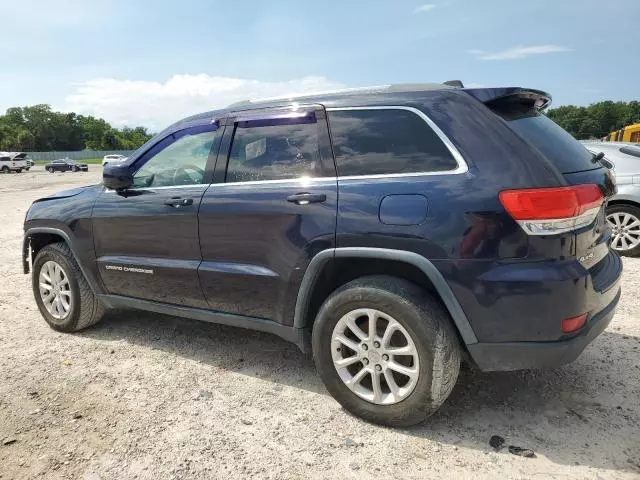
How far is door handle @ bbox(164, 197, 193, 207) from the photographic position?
11.5 feet

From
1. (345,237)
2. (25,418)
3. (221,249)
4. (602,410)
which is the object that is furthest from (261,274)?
(602,410)

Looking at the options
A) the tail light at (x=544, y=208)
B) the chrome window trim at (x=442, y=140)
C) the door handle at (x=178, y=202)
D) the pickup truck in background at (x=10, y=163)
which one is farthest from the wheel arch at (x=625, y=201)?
the pickup truck in background at (x=10, y=163)

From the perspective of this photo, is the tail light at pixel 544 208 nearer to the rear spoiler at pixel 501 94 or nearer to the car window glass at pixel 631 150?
the rear spoiler at pixel 501 94

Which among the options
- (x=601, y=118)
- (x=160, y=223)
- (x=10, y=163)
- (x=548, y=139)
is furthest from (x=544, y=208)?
(x=601, y=118)

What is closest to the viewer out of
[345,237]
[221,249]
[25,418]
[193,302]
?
[345,237]

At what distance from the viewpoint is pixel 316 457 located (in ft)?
8.68

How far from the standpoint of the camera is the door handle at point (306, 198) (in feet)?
9.69

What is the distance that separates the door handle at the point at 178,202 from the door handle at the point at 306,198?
84 centimetres

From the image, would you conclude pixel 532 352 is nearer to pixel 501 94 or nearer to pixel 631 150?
pixel 501 94

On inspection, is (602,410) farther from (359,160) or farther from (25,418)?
(25,418)

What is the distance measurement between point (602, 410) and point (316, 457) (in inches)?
66.6

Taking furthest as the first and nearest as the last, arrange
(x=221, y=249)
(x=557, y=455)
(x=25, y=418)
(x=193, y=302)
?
(x=193, y=302) → (x=221, y=249) → (x=25, y=418) → (x=557, y=455)

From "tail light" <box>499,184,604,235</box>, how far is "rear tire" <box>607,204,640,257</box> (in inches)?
189

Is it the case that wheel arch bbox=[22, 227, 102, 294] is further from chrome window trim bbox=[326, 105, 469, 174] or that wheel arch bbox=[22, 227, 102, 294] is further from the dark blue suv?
chrome window trim bbox=[326, 105, 469, 174]
